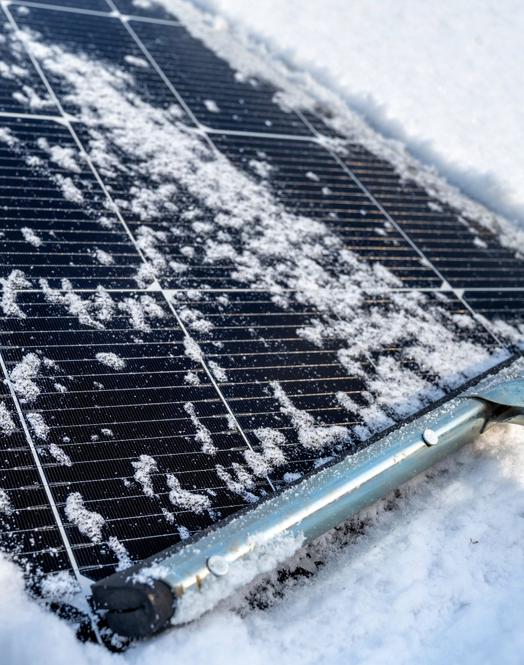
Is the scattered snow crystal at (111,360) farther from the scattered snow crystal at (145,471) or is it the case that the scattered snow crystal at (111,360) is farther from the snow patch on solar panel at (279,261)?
the scattered snow crystal at (145,471)

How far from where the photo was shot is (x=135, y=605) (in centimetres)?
193

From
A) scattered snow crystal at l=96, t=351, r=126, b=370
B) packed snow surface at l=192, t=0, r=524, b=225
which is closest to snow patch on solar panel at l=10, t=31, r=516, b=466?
scattered snow crystal at l=96, t=351, r=126, b=370

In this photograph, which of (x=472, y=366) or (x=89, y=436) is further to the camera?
(x=472, y=366)

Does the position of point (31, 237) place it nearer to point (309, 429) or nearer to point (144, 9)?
point (309, 429)

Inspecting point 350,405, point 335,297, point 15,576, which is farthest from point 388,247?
point 15,576

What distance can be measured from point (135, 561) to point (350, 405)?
129 centimetres

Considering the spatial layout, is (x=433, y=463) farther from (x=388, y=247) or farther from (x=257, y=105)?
(x=257, y=105)

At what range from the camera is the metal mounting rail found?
1955mm

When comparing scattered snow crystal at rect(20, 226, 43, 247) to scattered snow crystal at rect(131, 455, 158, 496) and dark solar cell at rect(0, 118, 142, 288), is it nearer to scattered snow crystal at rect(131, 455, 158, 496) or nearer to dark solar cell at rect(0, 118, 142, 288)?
dark solar cell at rect(0, 118, 142, 288)

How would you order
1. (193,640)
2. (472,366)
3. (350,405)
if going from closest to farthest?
(193,640) < (350,405) < (472,366)

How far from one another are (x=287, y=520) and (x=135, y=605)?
587 millimetres

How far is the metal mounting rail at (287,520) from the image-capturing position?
196 centimetres

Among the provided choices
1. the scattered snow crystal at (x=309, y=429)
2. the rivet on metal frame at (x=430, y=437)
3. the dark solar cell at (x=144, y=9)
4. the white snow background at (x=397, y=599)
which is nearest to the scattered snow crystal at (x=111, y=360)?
the scattered snow crystal at (x=309, y=429)

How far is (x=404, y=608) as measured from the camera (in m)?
2.31
